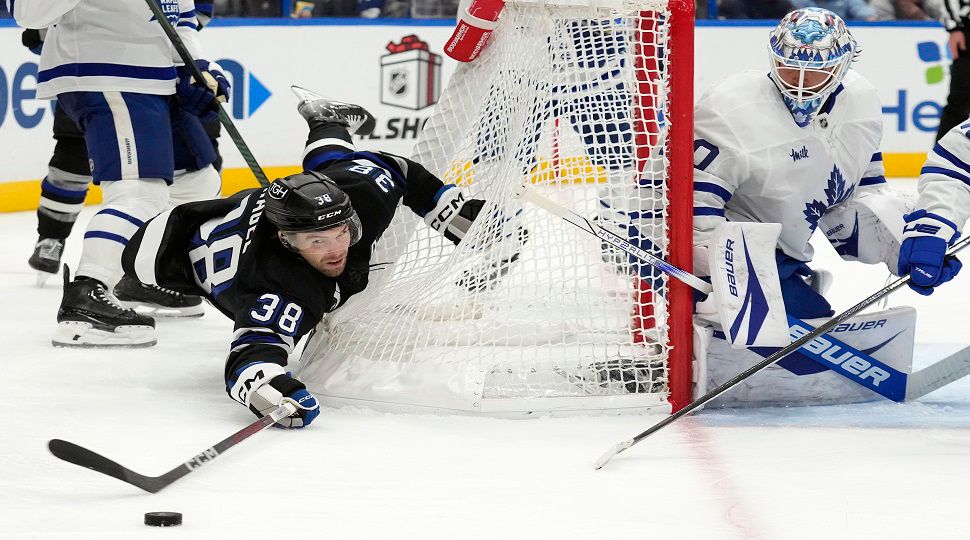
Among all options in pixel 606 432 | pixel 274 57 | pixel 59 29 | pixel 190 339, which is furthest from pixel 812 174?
pixel 274 57

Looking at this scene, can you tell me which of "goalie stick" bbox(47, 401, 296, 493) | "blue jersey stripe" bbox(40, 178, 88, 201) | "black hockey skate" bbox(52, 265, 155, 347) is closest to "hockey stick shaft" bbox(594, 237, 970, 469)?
"goalie stick" bbox(47, 401, 296, 493)

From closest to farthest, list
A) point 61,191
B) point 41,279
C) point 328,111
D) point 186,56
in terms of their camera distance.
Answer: point 328,111, point 186,56, point 61,191, point 41,279

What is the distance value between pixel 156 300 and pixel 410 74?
2.94 meters

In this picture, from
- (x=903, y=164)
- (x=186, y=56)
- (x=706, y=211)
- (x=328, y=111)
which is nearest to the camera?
(x=706, y=211)

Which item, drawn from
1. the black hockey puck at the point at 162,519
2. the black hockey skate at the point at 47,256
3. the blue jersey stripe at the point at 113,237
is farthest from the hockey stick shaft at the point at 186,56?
the black hockey puck at the point at 162,519

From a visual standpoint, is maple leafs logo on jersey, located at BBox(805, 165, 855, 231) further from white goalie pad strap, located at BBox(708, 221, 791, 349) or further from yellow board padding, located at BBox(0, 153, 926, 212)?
yellow board padding, located at BBox(0, 153, 926, 212)

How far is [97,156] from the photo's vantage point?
3.45m

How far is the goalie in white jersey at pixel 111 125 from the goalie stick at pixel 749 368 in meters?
1.11

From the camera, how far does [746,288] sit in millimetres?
2658

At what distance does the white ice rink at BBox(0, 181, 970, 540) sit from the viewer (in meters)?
2.02

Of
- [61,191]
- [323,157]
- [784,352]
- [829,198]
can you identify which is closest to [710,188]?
[829,198]

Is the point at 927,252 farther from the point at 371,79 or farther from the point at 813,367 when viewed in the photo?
the point at 371,79

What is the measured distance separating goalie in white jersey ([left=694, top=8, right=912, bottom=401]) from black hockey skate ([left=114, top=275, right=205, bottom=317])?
5.73 ft

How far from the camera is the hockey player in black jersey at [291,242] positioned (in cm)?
261
